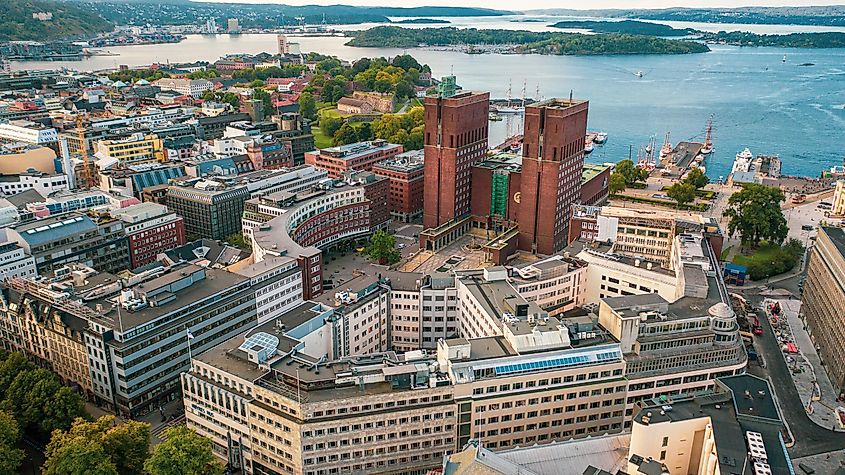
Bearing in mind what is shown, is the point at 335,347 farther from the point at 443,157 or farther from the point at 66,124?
the point at 66,124

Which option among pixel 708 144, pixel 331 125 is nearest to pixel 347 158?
pixel 331 125

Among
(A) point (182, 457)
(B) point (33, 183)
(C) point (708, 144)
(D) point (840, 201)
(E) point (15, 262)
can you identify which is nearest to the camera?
(A) point (182, 457)

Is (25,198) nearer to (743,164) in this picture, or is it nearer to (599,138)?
(743,164)

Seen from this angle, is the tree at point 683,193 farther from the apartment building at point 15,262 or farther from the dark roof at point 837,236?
the apartment building at point 15,262

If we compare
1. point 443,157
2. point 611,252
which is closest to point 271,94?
point 443,157

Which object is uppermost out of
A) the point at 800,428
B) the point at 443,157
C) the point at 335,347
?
the point at 443,157
